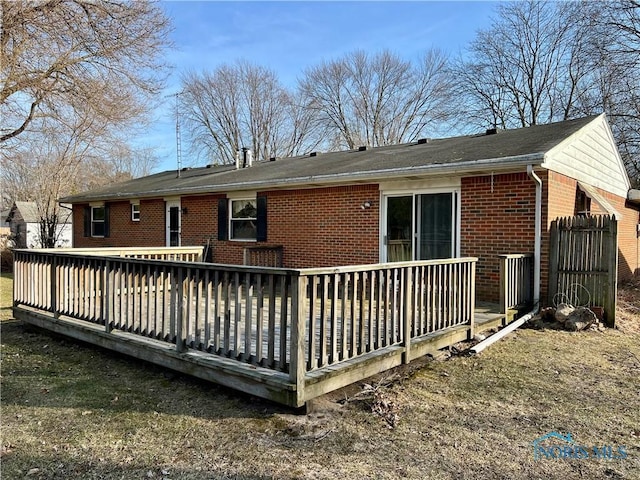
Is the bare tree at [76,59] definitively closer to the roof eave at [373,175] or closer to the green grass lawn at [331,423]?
the roof eave at [373,175]

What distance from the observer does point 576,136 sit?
8562 millimetres

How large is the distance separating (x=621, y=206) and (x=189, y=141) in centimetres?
3092

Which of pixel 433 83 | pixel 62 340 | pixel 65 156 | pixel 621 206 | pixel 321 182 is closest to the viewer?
pixel 62 340

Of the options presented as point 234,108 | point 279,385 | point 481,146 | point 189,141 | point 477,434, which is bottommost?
point 477,434

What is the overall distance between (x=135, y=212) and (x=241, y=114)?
22215 mm

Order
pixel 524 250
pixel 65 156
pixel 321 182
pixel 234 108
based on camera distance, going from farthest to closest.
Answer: pixel 234 108, pixel 65 156, pixel 321 182, pixel 524 250

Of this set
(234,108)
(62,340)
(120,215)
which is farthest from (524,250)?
(234,108)

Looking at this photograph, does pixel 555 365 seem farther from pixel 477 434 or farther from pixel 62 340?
pixel 62 340

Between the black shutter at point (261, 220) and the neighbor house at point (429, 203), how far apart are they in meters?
0.03

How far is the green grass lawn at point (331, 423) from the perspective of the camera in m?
2.98

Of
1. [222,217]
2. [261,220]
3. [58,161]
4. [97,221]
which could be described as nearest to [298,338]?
[261,220]

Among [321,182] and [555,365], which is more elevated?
[321,182]

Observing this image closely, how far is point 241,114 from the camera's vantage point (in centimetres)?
3553

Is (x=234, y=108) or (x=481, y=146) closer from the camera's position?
(x=481, y=146)
